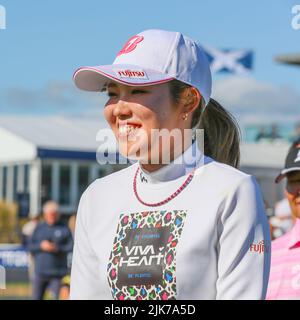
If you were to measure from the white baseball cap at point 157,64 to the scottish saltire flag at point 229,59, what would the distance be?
2467 centimetres

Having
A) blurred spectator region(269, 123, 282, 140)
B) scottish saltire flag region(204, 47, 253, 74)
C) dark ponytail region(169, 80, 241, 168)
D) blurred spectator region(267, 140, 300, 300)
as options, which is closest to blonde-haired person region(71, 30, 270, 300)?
dark ponytail region(169, 80, 241, 168)

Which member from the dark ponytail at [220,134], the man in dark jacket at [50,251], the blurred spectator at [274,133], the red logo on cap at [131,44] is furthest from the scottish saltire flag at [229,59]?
the red logo on cap at [131,44]

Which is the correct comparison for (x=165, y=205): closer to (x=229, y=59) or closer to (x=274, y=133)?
(x=229, y=59)

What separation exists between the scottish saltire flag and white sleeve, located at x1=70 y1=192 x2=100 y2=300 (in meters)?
24.7

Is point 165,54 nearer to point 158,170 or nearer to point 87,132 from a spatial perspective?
point 158,170

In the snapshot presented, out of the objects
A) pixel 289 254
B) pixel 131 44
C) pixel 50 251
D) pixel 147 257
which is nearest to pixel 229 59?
pixel 50 251

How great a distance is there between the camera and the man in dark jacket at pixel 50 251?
1479cm

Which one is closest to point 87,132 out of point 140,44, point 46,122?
point 46,122

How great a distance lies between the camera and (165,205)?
111 inches

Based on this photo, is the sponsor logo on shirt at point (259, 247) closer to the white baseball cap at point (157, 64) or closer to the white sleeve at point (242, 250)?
the white sleeve at point (242, 250)

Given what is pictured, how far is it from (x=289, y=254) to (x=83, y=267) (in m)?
1.74

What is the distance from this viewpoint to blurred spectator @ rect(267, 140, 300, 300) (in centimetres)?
414

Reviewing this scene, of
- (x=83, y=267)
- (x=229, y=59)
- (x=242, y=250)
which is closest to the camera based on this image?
(x=242, y=250)

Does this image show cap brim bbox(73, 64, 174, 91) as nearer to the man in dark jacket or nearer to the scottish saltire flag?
the man in dark jacket
